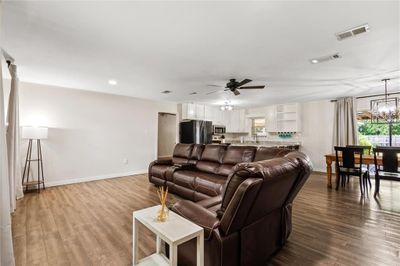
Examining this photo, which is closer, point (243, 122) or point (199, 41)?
point (199, 41)

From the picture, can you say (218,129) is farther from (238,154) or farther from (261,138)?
(238,154)

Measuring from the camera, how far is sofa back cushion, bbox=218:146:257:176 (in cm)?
336

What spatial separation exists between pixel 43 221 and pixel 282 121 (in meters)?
6.85

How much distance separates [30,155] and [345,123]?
800cm

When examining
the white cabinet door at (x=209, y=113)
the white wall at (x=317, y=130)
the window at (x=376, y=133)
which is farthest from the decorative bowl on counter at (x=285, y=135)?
the white cabinet door at (x=209, y=113)

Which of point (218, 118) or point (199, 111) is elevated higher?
point (199, 111)

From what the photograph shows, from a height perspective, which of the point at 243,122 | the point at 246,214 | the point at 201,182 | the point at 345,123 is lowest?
the point at 201,182

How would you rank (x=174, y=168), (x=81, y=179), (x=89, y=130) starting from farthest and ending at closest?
(x=89, y=130) → (x=81, y=179) → (x=174, y=168)

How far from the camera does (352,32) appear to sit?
2.18 meters

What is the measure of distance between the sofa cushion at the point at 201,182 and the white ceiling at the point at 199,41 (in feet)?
6.21

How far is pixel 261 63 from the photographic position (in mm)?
3162

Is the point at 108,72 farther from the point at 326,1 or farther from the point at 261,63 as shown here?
the point at 326,1

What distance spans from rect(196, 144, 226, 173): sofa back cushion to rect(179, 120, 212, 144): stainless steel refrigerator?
245cm

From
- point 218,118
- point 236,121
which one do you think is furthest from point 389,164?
point 218,118
